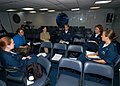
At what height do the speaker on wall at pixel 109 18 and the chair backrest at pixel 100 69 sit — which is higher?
the speaker on wall at pixel 109 18

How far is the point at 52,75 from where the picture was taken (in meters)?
3.43

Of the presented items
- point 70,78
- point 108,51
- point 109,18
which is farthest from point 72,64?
point 109,18

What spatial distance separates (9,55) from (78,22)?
24.7 feet

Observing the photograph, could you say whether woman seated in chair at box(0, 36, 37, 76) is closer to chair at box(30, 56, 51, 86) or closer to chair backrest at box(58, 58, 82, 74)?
chair at box(30, 56, 51, 86)

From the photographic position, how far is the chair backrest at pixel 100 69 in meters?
2.04

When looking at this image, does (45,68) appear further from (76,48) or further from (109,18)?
(109,18)

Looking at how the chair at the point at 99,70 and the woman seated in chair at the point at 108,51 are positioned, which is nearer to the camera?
the chair at the point at 99,70

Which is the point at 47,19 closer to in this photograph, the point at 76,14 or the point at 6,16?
the point at 76,14

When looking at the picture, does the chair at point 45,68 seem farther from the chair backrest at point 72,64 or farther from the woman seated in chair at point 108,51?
the woman seated in chair at point 108,51

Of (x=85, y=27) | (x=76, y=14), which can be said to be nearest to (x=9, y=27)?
(x=76, y=14)

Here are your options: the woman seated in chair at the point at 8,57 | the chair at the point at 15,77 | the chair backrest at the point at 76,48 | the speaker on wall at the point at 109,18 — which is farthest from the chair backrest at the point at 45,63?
the speaker on wall at the point at 109,18

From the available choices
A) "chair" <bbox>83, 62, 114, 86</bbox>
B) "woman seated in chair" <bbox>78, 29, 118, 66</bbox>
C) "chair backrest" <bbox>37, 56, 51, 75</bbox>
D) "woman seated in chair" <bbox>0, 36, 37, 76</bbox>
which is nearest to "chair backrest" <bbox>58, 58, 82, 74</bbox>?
"chair" <bbox>83, 62, 114, 86</bbox>

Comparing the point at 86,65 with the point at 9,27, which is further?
the point at 9,27

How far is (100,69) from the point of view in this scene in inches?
83.3
